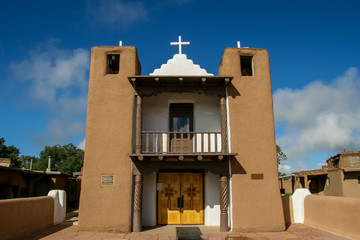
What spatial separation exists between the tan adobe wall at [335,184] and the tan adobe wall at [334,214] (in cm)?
1098

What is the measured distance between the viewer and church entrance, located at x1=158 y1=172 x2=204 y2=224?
38.5 ft

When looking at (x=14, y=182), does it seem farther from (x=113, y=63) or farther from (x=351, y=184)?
(x=351, y=184)

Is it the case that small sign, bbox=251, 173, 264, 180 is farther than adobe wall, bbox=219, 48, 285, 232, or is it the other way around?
small sign, bbox=251, 173, 264, 180

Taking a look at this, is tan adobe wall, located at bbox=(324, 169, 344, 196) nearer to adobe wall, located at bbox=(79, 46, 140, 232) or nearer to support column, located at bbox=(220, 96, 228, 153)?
support column, located at bbox=(220, 96, 228, 153)

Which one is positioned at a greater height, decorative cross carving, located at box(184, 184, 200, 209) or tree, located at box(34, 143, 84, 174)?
tree, located at box(34, 143, 84, 174)

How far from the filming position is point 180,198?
39.1 ft

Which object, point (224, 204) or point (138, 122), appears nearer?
point (224, 204)

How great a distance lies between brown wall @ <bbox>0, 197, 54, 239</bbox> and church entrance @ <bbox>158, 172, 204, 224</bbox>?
14.5 feet

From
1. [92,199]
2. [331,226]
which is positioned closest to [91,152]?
[92,199]

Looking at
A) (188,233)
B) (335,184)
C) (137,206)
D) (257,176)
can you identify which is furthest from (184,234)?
(335,184)

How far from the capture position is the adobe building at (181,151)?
34.5ft

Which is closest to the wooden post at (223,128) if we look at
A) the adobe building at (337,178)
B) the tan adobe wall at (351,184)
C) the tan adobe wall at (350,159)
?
the adobe building at (337,178)

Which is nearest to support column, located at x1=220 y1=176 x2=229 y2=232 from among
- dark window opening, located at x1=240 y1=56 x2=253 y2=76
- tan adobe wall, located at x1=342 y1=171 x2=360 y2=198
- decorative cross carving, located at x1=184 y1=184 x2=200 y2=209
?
decorative cross carving, located at x1=184 y1=184 x2=200 y2=209

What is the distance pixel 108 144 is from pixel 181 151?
286 centimetres
